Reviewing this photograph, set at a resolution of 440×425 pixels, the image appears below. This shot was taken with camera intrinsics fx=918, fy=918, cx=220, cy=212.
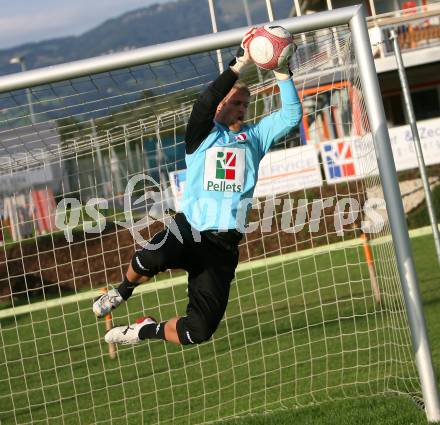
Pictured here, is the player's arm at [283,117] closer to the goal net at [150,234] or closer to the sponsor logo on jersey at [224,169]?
the sponsor logo on jersey at [224,169]

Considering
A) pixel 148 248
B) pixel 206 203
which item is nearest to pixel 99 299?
pixel 148 248

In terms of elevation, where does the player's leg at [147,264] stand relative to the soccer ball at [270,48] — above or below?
below

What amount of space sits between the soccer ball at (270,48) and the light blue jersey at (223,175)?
44 cm

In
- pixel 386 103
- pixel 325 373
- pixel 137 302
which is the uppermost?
pixel 386 103

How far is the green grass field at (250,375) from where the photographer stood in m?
6.77

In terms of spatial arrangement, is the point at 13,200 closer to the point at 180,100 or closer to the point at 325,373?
the point at 180,100

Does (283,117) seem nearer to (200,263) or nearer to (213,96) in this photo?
(213,96)

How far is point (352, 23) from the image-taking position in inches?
236

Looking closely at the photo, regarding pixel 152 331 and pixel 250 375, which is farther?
pixel 250 375

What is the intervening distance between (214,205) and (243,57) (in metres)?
0.93

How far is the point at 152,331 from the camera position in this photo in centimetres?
600

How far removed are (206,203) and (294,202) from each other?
5901 millimetres

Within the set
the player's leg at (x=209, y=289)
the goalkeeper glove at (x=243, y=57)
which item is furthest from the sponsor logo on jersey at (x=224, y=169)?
the goalkeeper glove at (x=243, y=57)

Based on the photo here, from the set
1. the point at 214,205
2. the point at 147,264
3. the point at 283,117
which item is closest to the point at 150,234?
the point at 147,264
